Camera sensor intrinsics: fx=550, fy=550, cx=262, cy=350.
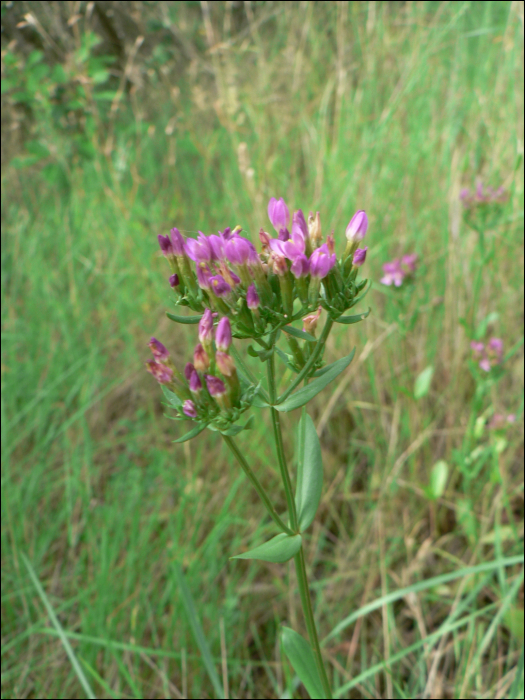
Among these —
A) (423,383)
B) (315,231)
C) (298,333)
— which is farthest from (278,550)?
(423,383)

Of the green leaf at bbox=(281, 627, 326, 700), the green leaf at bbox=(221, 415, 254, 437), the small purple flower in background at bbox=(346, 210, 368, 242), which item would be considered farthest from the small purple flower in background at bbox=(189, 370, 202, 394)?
the green leaf at bbox=(281, 627, 326, 700)

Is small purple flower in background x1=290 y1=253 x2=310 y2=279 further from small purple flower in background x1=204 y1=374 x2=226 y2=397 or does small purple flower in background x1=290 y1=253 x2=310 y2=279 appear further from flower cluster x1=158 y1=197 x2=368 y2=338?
small purple flower in background x1=204 y1=374 x2=226 y2=397

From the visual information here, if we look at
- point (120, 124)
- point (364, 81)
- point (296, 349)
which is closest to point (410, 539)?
point (296, 349)

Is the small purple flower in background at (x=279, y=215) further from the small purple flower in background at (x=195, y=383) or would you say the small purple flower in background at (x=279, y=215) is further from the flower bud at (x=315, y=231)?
the small purple flower in background at (x=195, y=383)

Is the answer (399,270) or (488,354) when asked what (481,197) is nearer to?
(399,270)

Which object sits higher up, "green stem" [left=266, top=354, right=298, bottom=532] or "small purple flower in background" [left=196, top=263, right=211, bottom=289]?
"small purple flower in background" [left=196, top=263, right=211, bottom=289]

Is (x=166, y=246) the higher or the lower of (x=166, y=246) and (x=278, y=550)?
Result: the higher
